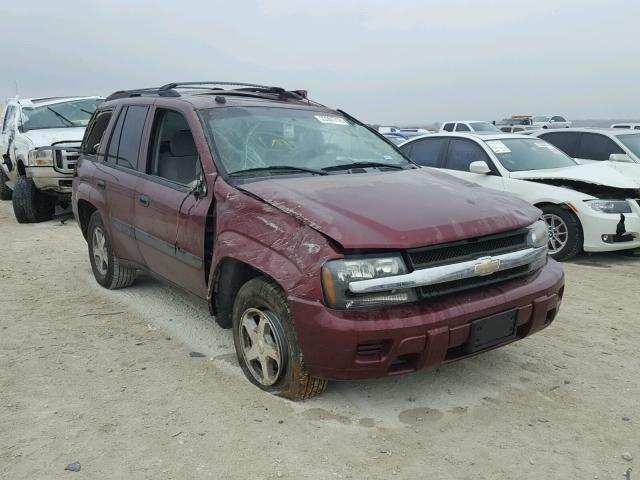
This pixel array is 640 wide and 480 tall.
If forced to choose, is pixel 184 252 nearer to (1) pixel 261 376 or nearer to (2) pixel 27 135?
(1) pixel 261 376

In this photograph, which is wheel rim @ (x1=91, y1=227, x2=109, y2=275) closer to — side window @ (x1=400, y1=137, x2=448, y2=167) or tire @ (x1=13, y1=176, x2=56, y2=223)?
tire @ (x1=13, y1=176, x2=56, y2=223)

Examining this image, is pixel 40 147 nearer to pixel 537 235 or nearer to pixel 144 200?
pixel 144 200

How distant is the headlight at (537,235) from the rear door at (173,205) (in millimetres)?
1950

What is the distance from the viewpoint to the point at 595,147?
361 inches

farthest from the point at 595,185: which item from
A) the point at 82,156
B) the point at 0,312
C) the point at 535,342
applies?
the point at 0,312

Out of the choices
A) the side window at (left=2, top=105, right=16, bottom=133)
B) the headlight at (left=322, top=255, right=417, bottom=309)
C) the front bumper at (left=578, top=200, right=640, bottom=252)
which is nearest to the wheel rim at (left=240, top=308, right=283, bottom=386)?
the headlight at (left=322, top=255, right=417, bottom=309)

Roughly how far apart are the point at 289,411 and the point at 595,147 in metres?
7.93

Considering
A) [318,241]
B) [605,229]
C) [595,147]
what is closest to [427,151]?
[605,229]

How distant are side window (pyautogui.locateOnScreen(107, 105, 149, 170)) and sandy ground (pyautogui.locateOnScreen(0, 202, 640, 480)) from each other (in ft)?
4.31

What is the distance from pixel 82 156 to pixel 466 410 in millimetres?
4412

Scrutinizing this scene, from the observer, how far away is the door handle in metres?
4.23

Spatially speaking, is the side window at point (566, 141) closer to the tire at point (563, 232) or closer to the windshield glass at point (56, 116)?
the tire at point (563, 232)

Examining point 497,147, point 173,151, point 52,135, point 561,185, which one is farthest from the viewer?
point 52,135

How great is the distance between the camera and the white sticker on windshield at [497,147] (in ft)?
24.3
